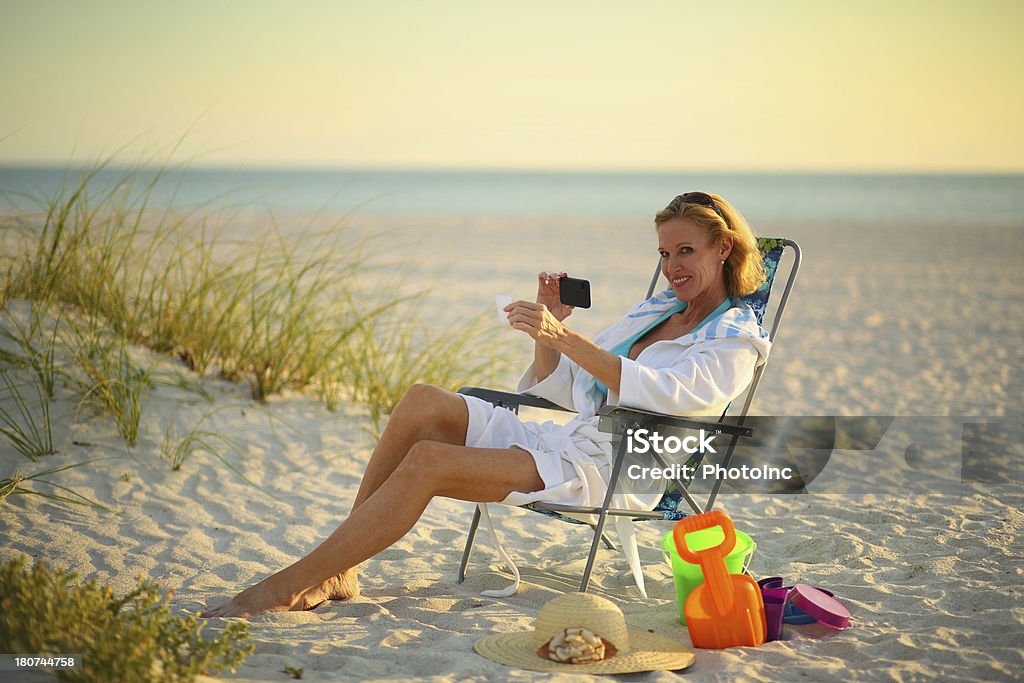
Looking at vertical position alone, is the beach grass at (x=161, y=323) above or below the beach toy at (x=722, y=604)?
above

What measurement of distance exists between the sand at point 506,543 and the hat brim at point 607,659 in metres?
0.06

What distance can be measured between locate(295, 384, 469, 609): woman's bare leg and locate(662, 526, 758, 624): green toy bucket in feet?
2.59

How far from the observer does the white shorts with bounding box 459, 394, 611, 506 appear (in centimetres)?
278

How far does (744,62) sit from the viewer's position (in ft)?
94.4

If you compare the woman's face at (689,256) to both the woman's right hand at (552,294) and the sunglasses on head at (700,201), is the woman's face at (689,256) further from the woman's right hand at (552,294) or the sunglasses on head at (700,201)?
the woman's right hand at (552,294)

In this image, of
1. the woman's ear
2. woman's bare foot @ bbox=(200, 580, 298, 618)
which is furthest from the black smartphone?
woman's bare foot @ bbox=(200, 580, 298, 618)

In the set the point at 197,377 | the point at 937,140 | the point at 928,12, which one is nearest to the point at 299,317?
the point at 197,377

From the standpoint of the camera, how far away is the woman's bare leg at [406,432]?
290 centimetres

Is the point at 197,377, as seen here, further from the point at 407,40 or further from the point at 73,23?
the point at 407,40

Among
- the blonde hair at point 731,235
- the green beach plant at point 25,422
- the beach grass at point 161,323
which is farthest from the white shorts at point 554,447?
the green beach plant at point 25,422

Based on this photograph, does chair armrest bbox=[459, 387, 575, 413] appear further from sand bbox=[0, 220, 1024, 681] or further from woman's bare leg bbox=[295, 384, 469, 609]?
sand bbox=[0, 220, 1024, 681]

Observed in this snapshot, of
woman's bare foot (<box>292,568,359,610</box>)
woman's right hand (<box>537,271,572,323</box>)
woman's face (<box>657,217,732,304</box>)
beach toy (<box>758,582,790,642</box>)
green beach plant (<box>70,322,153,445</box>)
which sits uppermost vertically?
woman's face (<box>657,217,732,304</box>)

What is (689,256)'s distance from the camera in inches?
120

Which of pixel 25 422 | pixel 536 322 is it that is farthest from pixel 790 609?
pixel 25 422
